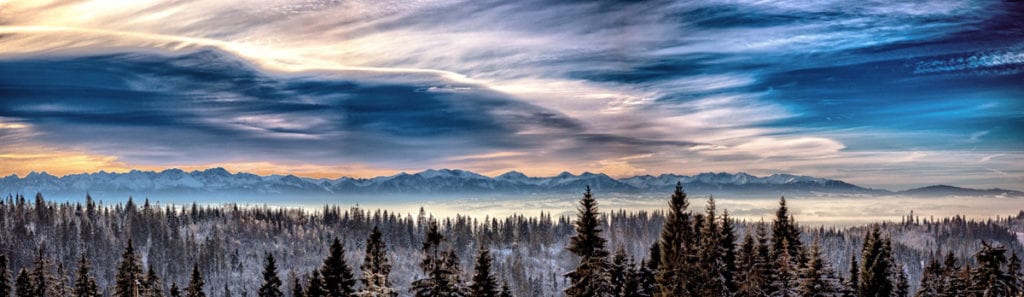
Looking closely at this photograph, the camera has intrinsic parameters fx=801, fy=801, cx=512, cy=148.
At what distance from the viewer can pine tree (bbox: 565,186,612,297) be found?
139 feet

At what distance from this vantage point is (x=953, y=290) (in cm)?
6856

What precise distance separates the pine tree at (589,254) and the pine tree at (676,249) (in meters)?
3.79

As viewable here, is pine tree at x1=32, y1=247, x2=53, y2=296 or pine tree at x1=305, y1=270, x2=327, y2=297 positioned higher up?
pine tree at x1=305, y1=270, x2=327, y2=297

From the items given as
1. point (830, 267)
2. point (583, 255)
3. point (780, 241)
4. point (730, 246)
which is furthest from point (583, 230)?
point (780, 241)

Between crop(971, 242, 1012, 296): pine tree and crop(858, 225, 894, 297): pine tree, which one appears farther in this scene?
crop(858, 225, 894, 297): pine tree

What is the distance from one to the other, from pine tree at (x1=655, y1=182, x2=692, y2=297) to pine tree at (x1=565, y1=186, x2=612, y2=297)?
3795mm

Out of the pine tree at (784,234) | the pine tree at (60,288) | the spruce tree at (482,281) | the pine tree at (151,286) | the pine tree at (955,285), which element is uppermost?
the pine tree at (784,234)

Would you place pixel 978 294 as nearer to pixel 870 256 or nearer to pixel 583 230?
pixel 870 256

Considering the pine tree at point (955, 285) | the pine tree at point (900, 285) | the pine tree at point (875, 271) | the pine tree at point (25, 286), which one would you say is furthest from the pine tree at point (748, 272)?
the pine tree at point (25, 286)

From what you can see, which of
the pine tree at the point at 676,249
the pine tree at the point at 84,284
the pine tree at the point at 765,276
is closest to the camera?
the pine tree at the point at 676,249

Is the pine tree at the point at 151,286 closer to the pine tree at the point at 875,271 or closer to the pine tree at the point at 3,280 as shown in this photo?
the pine tree at the point at 3,280

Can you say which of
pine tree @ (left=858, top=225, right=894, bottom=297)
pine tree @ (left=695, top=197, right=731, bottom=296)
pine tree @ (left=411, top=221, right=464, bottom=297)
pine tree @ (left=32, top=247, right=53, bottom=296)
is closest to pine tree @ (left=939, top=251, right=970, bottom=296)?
pine tree @ (left=858, top=225, right=894, bottom=297)

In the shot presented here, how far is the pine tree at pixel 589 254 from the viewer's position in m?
42.5

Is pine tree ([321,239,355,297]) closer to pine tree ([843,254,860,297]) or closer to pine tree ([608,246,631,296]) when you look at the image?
pine tree ([608,246,631,296])
